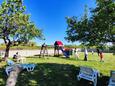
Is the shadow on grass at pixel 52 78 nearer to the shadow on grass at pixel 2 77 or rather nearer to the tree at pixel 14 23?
the shadow on grass at pixel 2 77

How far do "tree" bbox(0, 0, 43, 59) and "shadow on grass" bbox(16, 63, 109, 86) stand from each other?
892 cm

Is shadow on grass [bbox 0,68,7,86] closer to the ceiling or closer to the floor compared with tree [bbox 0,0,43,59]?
closer to the floor

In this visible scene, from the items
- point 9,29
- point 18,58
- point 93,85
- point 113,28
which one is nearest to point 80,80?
point 93,85

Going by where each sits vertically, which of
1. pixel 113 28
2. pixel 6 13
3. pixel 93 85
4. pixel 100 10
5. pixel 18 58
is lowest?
pixel 93 85

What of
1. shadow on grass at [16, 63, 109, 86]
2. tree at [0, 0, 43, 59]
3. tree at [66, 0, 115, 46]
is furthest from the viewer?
tree at [0, 0, 43, 59]

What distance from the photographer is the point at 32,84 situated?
53.2 feet

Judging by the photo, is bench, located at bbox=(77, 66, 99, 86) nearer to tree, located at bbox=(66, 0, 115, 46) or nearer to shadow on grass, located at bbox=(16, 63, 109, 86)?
shadow on grass, located at bbox=(16, 63, 109, 86)

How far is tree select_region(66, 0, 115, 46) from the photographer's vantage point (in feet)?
49.8

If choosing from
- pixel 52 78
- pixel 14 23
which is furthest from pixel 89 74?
pixel 14 23

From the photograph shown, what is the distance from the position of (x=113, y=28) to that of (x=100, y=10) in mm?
1440

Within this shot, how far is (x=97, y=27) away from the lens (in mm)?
16531

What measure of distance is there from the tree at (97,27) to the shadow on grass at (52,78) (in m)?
2.65

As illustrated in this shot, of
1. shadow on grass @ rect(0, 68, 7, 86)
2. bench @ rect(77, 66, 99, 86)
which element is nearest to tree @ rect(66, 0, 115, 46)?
bench @ rect(77, 66, 99, 86)

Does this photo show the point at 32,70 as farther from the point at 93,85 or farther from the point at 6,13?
the point at 6,13
